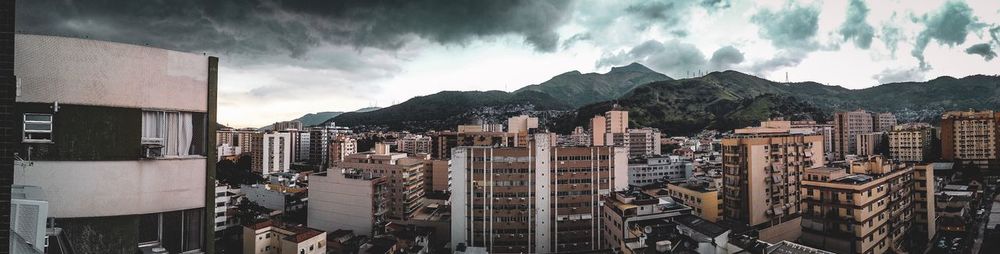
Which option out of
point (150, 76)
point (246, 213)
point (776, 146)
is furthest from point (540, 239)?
point (150, 76)

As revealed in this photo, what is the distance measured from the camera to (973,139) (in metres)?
58.6

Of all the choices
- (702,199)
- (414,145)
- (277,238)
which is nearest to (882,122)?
(702,199)

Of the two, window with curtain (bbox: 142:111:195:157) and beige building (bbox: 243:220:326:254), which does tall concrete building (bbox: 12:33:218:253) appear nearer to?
window with curtain (bbox: 142:111:195:157)

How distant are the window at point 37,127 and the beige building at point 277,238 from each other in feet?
72.0

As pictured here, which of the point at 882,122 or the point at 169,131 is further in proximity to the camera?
the point at 882,122

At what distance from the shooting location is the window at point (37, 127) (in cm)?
553

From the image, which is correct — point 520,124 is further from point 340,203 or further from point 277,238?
point 277,238

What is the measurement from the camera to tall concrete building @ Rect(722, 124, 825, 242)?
104 feet

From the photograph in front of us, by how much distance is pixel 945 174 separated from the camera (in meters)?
56.6

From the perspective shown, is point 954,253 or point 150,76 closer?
point 150,76

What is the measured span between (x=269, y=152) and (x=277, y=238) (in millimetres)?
49518

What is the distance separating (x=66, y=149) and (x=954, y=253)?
134ft

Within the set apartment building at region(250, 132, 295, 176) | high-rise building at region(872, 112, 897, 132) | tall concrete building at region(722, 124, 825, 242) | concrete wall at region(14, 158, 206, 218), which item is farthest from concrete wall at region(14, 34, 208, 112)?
high-rise building at region(872, 112, 897, 132)

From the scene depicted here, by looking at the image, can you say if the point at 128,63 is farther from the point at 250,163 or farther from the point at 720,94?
the point at 720,94
